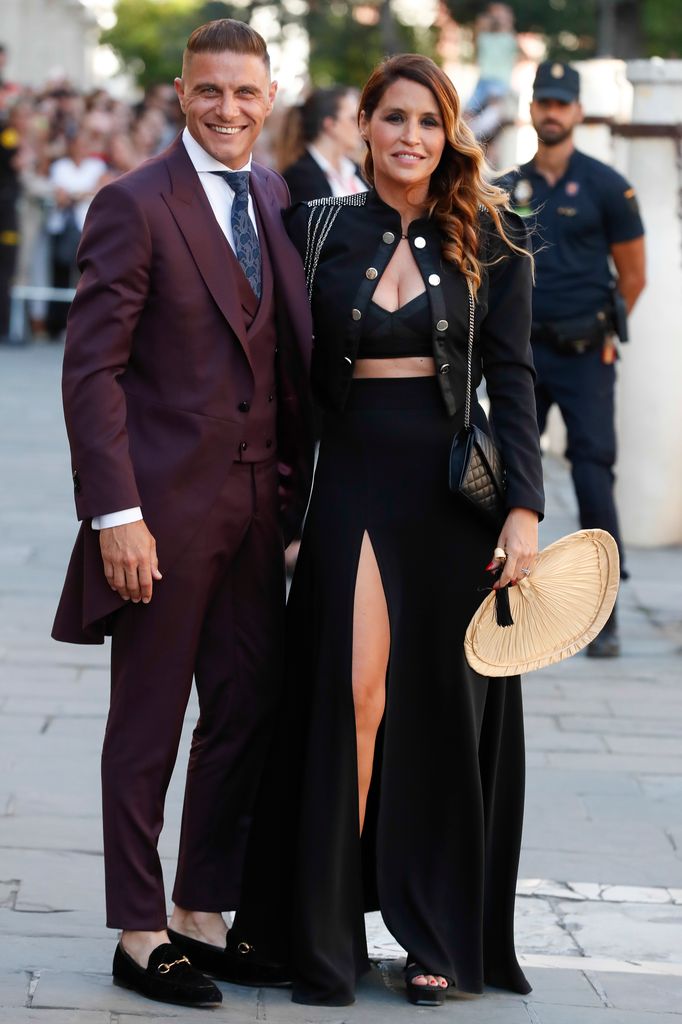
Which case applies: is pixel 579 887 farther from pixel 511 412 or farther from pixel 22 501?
pixel 22 501

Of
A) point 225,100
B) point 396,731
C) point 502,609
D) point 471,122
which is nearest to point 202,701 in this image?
point 396,731

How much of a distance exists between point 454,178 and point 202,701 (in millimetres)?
1233

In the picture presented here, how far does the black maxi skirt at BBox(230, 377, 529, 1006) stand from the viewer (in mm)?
3869

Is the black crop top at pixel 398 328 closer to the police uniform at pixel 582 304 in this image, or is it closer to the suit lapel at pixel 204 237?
the suit lapel at pixel 204 237

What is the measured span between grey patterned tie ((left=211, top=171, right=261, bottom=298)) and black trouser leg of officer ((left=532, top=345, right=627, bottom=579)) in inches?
131

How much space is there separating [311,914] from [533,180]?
405 cm

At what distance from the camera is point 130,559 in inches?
147

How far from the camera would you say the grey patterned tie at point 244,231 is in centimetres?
387

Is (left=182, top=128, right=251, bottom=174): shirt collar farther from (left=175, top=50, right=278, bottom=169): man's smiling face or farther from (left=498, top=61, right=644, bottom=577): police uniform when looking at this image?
(left=498, top=61, right=644, bottom=577): police uniform

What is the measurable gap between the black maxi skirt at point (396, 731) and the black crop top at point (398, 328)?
8 centimetres

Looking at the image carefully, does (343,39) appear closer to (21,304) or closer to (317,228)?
(21,304)

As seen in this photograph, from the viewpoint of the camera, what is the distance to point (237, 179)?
3.90m

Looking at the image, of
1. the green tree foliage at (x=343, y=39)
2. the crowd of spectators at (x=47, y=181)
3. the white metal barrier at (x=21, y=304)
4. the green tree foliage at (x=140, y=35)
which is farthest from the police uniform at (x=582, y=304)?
the green tree foliage at (x=140, y=35)

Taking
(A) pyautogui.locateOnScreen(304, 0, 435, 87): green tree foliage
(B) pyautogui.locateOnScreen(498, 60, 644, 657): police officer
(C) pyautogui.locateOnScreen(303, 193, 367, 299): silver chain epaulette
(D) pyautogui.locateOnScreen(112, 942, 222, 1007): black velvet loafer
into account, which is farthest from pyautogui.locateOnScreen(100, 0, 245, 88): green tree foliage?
(D) pyautogui.locateOnScreen(112, 942, 222, 1007): black velvet loafer
